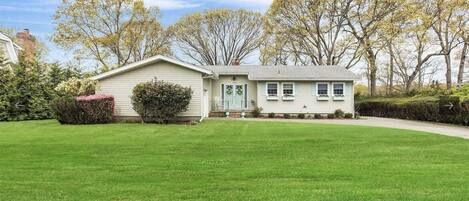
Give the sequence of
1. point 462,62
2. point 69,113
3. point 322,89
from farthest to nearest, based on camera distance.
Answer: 1. point 462,62
2. point 322,89
3. point 69,113

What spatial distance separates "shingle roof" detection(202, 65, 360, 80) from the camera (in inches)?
1232

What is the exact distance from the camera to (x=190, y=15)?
48281mm

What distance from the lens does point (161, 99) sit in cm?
2320

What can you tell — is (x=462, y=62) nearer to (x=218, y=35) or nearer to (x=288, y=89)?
(x=288, y=89)

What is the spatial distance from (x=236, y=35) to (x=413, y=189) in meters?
42.8

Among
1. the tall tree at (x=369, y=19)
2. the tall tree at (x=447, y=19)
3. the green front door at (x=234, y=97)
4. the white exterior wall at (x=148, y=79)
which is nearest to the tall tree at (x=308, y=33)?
the tall tree at (x=369, y=19)

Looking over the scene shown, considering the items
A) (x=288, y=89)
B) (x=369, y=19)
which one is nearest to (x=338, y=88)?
(x=288, y=89)

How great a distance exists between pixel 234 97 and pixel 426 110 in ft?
39.3

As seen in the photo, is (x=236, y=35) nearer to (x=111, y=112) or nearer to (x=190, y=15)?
(x=190, y=15)

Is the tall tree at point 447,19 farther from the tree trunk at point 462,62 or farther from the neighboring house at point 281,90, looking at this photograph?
the neighboring house at point 281,90

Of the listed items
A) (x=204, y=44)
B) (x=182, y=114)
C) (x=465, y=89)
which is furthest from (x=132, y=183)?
(x=204, y=44)

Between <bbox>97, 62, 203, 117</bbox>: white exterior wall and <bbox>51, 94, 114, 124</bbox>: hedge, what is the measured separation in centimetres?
141

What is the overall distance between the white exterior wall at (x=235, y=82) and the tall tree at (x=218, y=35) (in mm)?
16522

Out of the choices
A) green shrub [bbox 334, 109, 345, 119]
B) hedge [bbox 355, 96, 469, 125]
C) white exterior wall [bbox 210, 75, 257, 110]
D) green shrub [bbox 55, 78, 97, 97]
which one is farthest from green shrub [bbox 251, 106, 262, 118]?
green shrub [bbox 55, 78, 97, 97]
